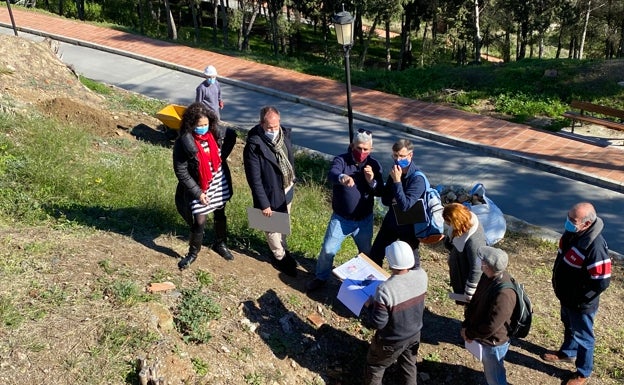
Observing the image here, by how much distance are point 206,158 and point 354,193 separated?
1344 mm

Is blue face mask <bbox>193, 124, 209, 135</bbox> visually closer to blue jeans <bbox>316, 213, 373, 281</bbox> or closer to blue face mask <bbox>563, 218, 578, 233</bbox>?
blue jeans <bbox>316, 213, 373, 281</bbox>

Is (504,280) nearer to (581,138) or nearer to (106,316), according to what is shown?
(106,316)

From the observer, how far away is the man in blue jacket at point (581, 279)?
473 centimetres

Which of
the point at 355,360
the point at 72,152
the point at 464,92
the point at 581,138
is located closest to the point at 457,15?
the point at 464,92

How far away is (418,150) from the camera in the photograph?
1128cm

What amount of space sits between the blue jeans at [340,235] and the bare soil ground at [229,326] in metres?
0.36

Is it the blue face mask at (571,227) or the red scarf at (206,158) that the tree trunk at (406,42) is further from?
the blue face mask at (571,227)

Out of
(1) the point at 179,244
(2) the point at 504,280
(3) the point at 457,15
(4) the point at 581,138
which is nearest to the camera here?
(2) the point at 504,280

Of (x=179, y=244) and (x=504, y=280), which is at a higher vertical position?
(x=504, y=280)

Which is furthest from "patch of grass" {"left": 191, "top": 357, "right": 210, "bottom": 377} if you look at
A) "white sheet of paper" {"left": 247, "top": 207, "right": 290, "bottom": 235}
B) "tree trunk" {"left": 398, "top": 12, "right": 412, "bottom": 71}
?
"tree trunk" {"left": 398, "top": 12, "right": 412, "bottom": 71}

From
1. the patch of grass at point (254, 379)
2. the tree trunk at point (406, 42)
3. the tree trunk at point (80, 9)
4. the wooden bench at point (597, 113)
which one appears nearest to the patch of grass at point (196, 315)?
the patch of grass at point (254, 379)

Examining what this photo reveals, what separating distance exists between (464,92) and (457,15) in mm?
12824

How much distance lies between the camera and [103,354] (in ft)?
14.1

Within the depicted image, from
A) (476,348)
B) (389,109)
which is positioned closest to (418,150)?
(389,109)
